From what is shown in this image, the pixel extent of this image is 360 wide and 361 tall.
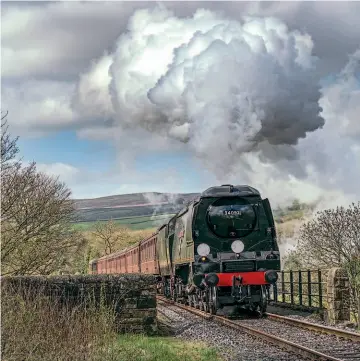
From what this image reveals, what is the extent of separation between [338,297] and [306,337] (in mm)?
2480

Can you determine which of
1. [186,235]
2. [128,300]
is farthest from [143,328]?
[186,235]

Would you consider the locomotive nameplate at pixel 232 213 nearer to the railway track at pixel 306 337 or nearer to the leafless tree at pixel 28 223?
the railway track at pixel 306 337

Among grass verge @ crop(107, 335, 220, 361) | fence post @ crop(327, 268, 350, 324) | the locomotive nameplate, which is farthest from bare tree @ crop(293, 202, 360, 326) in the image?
grass verge @ crop(107, 335, 220, 361)

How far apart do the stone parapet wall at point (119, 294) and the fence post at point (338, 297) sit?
4212 millimetres

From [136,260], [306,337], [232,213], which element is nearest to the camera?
[306,337]

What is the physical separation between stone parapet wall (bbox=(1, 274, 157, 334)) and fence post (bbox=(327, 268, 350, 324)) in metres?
4.21

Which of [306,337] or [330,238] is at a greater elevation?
[330,238]

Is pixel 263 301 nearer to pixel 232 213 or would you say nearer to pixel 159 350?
pixel 232 213

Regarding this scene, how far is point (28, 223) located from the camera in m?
21.3

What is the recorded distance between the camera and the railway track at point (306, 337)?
31.6ft

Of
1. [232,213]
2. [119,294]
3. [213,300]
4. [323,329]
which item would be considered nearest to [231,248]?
[232,213]

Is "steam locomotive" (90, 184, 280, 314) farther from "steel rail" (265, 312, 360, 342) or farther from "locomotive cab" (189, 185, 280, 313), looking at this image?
"steel rail" (265, 312, 360, 342)

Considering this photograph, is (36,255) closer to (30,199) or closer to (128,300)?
(30,199)

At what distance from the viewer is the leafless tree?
19.5 meters
